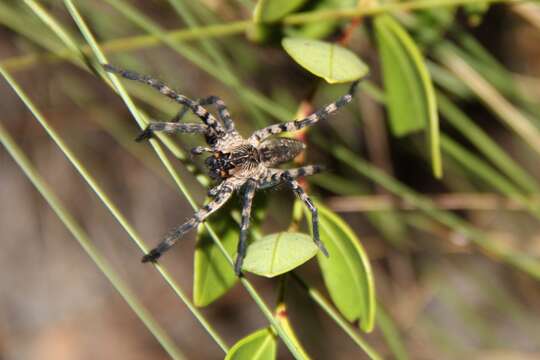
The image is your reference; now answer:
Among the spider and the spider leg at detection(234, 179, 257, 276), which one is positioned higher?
the spider

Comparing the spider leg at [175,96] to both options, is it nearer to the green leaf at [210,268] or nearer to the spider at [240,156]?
the spider at [240,156]

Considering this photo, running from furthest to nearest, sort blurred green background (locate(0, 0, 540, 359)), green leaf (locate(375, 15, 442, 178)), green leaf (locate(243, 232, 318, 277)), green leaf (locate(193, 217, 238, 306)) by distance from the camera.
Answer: blurred green background (locate(0, 0, 540, 359)) < green leaf (locate(375, 15, 442, 178)) < green leaf (locate(193, 217, 238, 306)) < green leaf (locate(243, 232, 318, 277))

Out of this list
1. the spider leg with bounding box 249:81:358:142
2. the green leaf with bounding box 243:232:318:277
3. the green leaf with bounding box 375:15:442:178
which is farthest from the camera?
the spider leg with bounding box 249:81:358:142

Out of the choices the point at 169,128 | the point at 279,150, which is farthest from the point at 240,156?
the point at 169,128

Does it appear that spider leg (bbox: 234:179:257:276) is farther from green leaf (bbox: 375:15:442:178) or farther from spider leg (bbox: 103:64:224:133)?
green leaf (bbox: 375:15:442:178)

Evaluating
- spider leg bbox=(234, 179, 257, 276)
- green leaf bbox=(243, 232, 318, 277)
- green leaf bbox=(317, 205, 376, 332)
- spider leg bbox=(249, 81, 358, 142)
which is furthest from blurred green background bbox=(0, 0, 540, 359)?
green leaf bbox=(243, 232, 318, 277)

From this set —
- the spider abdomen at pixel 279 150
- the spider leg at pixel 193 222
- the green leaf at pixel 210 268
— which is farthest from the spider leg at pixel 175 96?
the green leaf at pixel 210 268
